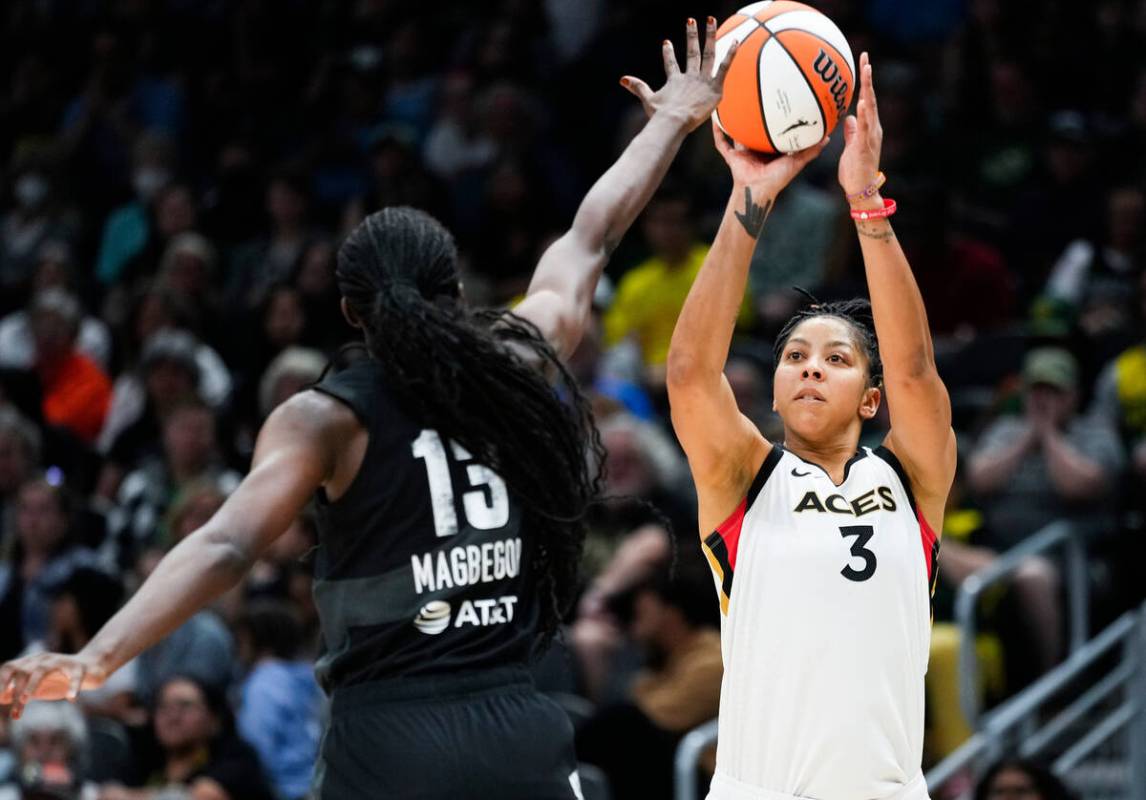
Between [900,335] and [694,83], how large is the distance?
1127 mm

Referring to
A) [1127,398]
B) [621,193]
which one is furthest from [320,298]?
[621,193]

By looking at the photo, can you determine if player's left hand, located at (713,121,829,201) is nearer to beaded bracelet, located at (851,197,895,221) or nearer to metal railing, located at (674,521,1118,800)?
beaded bracelet, located at (851,197,895,221)

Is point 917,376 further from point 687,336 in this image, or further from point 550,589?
point 550,589

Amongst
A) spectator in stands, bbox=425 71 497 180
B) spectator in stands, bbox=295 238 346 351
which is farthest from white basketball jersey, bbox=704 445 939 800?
spectator in stands, bbox=425 71 497 180

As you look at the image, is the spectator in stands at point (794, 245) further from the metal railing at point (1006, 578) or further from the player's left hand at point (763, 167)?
the player's left hand at point (763, 167)

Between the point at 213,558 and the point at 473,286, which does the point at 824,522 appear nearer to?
the point at 213,558

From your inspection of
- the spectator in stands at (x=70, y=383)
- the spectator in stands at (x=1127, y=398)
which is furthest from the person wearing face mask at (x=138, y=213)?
the spectator in stands at (x=1127, y=398)

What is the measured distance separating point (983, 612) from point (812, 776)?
14.4 feet

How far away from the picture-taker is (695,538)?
8047mm

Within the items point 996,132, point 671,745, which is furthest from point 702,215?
point 671,745

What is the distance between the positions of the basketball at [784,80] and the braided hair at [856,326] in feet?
1.21

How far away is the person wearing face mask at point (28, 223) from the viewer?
14.0 m

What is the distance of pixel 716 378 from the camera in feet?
13.4

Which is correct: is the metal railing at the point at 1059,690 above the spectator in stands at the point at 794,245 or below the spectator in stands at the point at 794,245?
below
